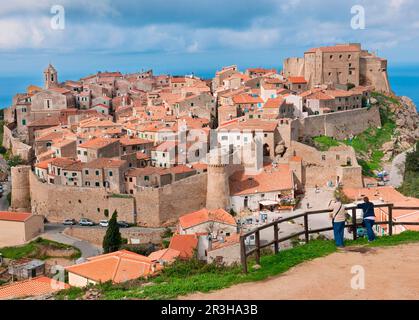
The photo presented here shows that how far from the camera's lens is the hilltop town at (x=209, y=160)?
108ft

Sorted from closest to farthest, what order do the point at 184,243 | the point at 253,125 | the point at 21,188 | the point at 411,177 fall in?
the point at 184,243
the point at 411,177
the point at 253,125
the point at 21,188

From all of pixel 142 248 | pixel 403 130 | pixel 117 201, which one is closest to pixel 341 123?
pixel 403 130

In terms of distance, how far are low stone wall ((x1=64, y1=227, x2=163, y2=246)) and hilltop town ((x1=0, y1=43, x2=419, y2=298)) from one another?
6cm

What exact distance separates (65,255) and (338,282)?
26748mm

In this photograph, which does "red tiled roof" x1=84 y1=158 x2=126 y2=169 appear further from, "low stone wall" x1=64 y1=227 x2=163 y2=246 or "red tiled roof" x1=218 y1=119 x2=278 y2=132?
"red tiled roof" x1=218 y1=119 x2=278 y2=132

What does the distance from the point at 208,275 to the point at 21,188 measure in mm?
33093

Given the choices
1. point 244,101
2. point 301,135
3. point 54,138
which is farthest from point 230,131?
point 54,138

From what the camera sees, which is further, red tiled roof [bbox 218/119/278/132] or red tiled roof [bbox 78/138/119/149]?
red tiled roof [bbox 78/138/119/149]

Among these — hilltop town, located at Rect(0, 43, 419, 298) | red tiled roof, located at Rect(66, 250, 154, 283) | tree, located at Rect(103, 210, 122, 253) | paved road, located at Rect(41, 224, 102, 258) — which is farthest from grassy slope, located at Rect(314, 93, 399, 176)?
red tiled roof, located at Rect(66, 250, 154, 283)

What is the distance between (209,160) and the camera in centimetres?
3366

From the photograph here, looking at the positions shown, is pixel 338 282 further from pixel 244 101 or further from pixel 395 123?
pixel 395 123

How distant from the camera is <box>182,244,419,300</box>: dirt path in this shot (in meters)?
8.73

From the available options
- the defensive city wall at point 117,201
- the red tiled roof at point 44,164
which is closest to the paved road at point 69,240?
the defensive city wall at point 117,201

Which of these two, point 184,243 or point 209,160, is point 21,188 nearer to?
point 209,160
